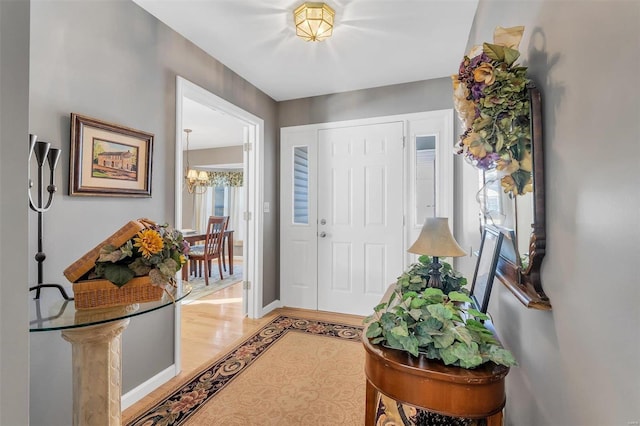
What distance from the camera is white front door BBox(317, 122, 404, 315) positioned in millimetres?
3150

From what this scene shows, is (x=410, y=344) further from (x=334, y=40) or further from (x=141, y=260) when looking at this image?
(x=334, y=40)

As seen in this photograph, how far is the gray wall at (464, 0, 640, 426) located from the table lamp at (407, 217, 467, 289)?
545 mm

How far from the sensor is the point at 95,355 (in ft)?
4.09

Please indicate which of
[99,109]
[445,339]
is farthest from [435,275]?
[99,109]

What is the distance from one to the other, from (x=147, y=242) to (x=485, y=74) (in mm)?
1411

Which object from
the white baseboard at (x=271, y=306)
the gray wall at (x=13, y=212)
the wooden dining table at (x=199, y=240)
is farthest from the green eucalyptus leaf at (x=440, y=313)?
the wooden dining table at (x=199, y=240)

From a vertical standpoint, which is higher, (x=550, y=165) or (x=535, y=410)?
(x=550, y=165)

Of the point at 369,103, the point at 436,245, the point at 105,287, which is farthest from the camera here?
the point at 369,103

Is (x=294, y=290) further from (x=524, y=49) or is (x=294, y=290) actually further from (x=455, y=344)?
(x=524, y=49)

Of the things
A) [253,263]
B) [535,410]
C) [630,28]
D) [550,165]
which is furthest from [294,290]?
[630,28]

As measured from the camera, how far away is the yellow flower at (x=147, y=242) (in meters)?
1.27

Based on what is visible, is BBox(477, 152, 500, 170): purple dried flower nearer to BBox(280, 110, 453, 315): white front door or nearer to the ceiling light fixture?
the ceiling light fixture

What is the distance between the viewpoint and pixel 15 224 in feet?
1.64

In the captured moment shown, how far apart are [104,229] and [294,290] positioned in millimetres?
2250
